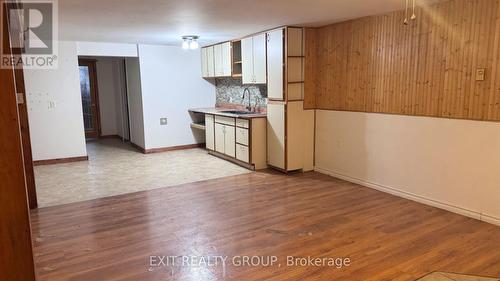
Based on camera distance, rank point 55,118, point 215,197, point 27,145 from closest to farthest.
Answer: point 27,145 → point 215,197 → point 55,118

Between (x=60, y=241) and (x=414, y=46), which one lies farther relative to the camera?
(x=414, y=46)

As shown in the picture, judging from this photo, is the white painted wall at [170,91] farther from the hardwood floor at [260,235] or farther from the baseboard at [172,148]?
the hardwood floor at [260,235]

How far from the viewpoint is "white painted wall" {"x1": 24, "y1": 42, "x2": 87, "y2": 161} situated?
6.03m

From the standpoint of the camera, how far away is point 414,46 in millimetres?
3871

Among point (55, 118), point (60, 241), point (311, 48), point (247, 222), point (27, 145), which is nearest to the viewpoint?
point (60, 241)

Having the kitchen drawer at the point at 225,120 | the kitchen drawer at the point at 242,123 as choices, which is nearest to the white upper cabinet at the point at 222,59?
the kitchen drawer at the point at 225,120

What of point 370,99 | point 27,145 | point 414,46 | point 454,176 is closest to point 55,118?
point 27,145

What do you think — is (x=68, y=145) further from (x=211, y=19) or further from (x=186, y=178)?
(x=211, y=19)

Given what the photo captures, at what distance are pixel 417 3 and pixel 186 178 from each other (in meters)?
3.75

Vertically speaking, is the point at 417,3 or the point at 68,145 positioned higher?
the point at 417,3

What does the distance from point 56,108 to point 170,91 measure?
2.16 m

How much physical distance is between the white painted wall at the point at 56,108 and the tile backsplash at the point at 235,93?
2.86m

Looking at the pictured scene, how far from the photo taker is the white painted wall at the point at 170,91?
698 cm

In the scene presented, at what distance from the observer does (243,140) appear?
5.72 m
